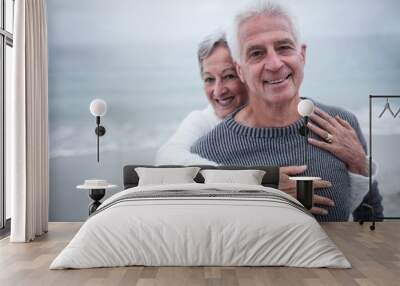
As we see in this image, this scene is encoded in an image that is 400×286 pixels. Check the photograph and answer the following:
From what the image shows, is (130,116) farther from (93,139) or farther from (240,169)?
(240,169)

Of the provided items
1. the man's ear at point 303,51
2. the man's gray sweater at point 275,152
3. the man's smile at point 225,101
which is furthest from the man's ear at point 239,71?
the man's ear at point 303,51

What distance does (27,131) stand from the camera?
6.36m

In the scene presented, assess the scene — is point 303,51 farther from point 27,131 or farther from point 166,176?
point 27,131

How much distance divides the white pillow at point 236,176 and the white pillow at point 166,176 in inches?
8.6

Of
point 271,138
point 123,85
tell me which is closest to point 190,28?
point 123,85

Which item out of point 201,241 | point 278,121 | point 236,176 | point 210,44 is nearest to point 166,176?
point 236,176

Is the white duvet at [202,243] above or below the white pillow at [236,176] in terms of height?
below

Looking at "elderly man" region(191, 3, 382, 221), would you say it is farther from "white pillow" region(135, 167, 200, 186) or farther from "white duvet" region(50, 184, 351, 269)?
"white duvet" region(50, 184, 351, 269)

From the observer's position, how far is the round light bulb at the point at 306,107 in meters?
7.48

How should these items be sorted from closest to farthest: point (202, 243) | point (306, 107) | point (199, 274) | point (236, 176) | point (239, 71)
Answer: point (199, 274) < point (202, 243) < point (236, 176) < point (306, 107) < point (239, 71)

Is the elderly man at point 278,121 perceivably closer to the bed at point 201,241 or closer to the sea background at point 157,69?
the sea background at point 157,69

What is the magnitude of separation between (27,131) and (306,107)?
10.8 ft

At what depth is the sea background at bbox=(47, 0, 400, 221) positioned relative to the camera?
7902 mm

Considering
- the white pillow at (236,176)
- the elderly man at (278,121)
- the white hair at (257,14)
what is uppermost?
the white hair at (257,14)
